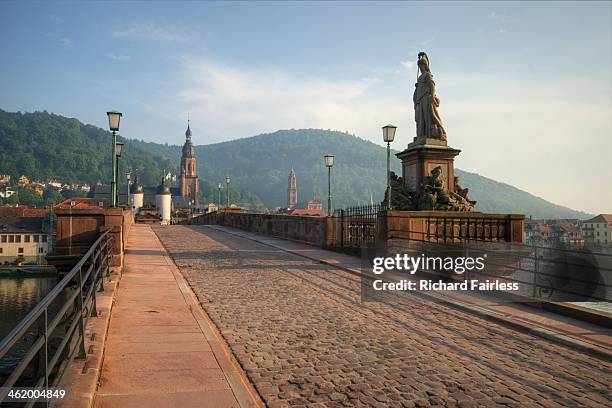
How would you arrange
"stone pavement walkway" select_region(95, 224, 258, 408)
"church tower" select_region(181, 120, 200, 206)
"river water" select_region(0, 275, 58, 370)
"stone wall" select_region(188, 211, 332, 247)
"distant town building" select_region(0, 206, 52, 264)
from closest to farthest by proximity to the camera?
"stone pavement walkway" select_region(95, 224, 258, 408), "river water" select_region(0, 275, 58, 370), "stone wall" select_region(188, 211, 332, 247), "distant town building" select_region(0, 206, 52, 264), "church tower" select_region(181, 120, 200, 206)

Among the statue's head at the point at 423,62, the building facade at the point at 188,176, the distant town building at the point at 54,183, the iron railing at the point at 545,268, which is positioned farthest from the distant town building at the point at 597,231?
the distant town building at the point at 54,183

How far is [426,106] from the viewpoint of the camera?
17.9 m

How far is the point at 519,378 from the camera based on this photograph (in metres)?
5.02

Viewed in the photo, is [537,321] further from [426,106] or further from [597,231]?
[426,106]

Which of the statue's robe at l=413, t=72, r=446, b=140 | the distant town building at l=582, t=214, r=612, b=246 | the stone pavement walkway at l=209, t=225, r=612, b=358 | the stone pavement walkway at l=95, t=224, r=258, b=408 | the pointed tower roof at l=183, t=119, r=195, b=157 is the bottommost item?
the stone pavement walkway at l=209, t=225, r=612, b=358

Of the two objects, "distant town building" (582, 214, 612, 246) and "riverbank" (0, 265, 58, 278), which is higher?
"distant town building" (582, 214, 612, 246)

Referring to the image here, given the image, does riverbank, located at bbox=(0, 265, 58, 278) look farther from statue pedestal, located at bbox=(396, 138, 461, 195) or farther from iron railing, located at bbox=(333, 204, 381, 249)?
statue pedestal, located at bbox=(396, 138, 461, 195)

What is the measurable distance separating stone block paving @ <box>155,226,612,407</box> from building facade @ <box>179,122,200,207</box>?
181 metres

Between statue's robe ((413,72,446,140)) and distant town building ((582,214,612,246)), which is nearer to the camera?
distant town building ((582,214,612,246))

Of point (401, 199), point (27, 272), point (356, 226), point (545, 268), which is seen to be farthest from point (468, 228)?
point (27, 272)

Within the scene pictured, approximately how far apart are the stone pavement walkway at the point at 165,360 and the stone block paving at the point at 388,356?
0.97 feet

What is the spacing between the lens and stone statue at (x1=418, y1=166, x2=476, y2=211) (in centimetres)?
1572

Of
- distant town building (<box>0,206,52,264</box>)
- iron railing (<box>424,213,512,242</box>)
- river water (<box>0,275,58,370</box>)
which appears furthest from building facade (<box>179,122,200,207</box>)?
iron railing (<box>424,213,512,242</box>)

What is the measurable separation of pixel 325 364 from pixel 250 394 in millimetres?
1223
